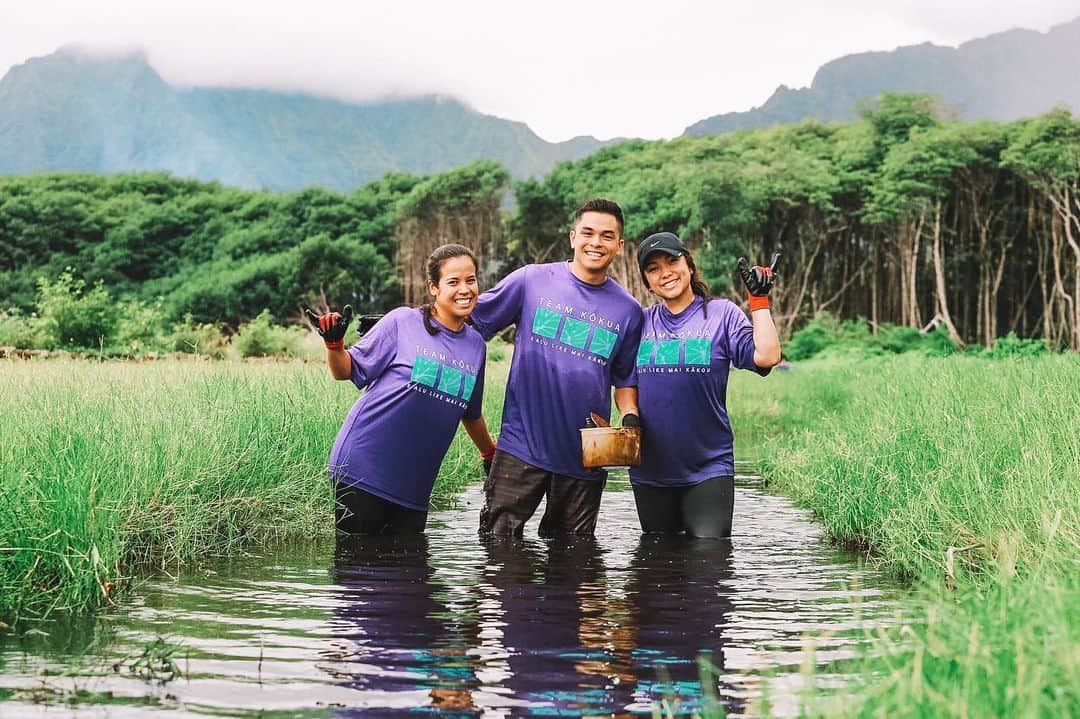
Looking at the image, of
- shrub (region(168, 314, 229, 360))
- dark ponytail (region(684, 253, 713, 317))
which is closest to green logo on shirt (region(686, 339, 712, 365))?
dark ponytail (region(684, 253, 713, 317))

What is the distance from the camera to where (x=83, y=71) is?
137 metres

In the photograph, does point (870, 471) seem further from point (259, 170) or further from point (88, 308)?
point (259, 170)

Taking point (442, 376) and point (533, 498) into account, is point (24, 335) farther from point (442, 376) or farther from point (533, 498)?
point (533, 498)

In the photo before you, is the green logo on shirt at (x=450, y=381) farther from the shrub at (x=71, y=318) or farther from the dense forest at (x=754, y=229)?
the dense forest at (x=754, y=229)

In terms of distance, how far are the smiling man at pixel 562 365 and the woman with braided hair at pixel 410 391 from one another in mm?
195

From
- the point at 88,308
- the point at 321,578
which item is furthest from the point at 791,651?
the point at 88,308

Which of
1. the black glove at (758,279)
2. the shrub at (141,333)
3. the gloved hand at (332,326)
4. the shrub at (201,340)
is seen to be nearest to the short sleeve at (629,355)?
the black glove at (758,279)

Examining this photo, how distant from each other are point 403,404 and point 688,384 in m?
1.57

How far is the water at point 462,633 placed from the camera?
3.85 metres

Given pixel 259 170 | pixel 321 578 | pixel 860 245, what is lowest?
pixel 321 578

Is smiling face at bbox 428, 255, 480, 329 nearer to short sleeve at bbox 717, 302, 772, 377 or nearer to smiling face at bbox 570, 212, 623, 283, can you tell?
smiling face at bbox 570, 212, 623, 283

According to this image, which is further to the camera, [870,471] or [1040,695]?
[870,471]

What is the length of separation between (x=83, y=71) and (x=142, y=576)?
470ft

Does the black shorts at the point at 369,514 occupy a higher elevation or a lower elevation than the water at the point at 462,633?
higher
